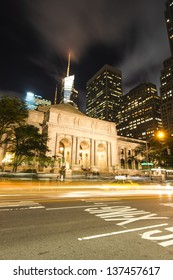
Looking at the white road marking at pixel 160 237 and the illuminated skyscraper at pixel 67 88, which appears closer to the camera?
the white road marking at pixel 160 237

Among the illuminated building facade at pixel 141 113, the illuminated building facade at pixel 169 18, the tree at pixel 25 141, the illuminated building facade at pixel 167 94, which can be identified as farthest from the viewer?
the illuminated building facade at pixel 169 18

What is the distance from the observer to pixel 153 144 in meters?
55.5

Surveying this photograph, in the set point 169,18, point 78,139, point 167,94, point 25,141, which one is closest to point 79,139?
point 78,139

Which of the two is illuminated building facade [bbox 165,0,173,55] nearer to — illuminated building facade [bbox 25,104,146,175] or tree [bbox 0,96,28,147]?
illuminated building facade [bbox 25,104,146,175]

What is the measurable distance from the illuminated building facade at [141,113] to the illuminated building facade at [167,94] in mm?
13648

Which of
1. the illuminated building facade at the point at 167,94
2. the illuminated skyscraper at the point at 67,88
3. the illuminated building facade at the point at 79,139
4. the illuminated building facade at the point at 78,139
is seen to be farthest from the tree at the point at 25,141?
the illuminated skyscraper at the point at 67,88

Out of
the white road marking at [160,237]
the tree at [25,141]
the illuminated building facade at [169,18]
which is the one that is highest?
the illuminated building facade at [169,18]

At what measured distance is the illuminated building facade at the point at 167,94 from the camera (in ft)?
434

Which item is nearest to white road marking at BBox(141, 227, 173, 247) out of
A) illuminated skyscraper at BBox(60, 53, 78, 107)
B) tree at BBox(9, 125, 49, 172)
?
tree at BBox(9, 125, 49, 172)

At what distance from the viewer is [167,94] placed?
5586 inches

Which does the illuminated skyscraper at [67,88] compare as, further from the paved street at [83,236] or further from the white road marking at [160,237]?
the white road marking at [160,237]

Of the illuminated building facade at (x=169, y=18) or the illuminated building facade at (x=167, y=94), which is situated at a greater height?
the illuminated building facade at (x=169, y=18)

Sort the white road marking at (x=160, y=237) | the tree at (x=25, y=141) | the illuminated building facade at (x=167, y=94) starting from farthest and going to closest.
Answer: the illuminated building facade at (x=167, y=94) < the tree at (x=25, y=141) < the white road marking at (x=160, y=237)

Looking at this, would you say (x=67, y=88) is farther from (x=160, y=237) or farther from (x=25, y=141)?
(x=160, y=237)
